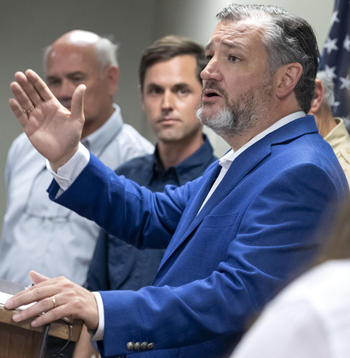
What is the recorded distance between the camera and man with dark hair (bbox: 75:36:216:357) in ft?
8.64

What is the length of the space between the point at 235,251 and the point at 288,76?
1.99 feet

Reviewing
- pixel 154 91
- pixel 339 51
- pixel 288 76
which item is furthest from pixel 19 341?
pixel 339 51

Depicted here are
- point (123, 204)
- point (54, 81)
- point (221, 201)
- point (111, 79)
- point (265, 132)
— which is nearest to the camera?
point (221, 201)

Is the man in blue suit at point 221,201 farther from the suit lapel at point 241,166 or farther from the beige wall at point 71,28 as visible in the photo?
the beige wall at point 71,28

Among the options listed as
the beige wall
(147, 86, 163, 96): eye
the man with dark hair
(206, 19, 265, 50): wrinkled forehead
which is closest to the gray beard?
(206, 19, 265, 50): wrinkled forehead

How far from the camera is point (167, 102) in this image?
2.91 meters

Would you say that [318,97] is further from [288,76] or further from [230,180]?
[230,180]

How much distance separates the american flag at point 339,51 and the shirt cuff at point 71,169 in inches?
51.7

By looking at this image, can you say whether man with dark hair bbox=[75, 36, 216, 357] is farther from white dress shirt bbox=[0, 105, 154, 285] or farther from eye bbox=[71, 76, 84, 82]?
eye bbox=[71, 76, 84, 82]

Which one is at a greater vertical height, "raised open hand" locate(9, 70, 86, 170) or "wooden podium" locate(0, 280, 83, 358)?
"raised open hand" locate(9, 70, 86, 170)

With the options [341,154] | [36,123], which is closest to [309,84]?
[341,154]

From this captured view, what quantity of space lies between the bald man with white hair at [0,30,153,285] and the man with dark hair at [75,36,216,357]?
0.70 ft

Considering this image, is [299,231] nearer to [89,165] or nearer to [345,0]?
[89,165]

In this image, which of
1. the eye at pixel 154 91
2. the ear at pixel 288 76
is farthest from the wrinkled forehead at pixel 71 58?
the ear at pixel 288 76
